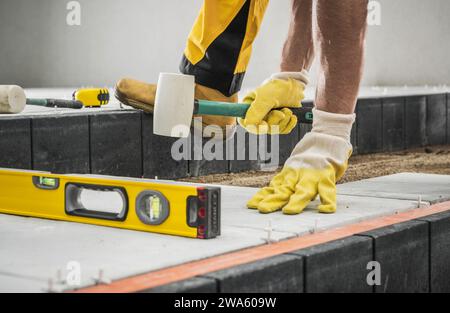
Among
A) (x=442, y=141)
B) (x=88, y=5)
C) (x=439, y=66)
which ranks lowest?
(x=442, y=141)

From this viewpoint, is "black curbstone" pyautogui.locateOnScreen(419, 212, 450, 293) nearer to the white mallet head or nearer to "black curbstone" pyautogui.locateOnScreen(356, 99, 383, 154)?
the white mallet head

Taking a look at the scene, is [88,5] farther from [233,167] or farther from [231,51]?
[231,51]

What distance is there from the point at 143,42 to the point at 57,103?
14.0ft

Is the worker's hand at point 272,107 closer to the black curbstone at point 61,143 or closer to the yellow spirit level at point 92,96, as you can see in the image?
the black curbstone at point 61,143

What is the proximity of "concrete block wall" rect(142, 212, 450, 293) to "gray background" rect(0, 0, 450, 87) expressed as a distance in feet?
16.7

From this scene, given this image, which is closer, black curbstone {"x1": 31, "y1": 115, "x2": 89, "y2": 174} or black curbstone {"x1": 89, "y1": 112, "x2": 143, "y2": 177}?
black curbstone {"x1": 31, "y1": 115, "x2": 89, "y2": 174}

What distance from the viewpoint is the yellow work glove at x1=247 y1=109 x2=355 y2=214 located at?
2160mm

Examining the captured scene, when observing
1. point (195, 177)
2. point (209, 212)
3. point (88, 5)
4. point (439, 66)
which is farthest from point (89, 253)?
point (88, 5)

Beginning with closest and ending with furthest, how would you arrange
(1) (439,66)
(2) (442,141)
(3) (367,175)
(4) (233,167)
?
(3) (367,175) → (4) (233,167) → (2) (442,141) → (1) (439,66)

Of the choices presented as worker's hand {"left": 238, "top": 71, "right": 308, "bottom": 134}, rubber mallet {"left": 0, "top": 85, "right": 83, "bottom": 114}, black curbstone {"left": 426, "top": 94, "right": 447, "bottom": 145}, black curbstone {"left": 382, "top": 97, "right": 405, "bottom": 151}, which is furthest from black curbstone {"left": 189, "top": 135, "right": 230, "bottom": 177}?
black curbstone {"left": 426, "top": 94, "right": 447, "bottom": 145}

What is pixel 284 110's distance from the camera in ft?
7.78

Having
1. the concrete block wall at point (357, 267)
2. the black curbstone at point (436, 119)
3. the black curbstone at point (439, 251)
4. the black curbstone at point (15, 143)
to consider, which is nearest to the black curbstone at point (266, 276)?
the concrete block wall at point (357, 267)
